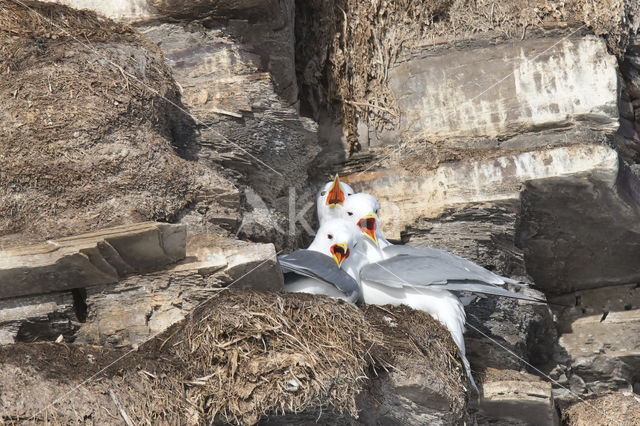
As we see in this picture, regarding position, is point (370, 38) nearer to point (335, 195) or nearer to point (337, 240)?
point (335, 195)

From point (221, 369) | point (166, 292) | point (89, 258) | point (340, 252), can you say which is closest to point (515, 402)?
point (340, 252)

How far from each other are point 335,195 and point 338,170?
0.65 metres

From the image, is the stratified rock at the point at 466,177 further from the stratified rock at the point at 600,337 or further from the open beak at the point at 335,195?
the stratified rock at the point at 600,337

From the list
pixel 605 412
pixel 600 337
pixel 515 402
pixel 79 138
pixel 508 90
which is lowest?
pixel 605 412

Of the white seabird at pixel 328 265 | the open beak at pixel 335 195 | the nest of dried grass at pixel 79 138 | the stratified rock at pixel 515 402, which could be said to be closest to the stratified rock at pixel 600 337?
the stratified rock at pixel 515 402

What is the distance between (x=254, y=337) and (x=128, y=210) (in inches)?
52.8

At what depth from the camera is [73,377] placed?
187 inches

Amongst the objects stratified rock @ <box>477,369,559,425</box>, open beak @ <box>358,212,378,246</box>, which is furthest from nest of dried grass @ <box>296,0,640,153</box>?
stratified rock @ <box>477,369,559,425</box>

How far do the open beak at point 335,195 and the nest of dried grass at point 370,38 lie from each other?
662mm

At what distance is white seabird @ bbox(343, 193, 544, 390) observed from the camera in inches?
240

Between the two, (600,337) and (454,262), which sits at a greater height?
(454,262)

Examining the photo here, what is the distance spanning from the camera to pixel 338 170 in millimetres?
7867

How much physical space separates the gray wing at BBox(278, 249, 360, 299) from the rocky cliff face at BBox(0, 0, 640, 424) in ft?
0.78

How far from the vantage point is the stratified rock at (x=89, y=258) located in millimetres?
5281
